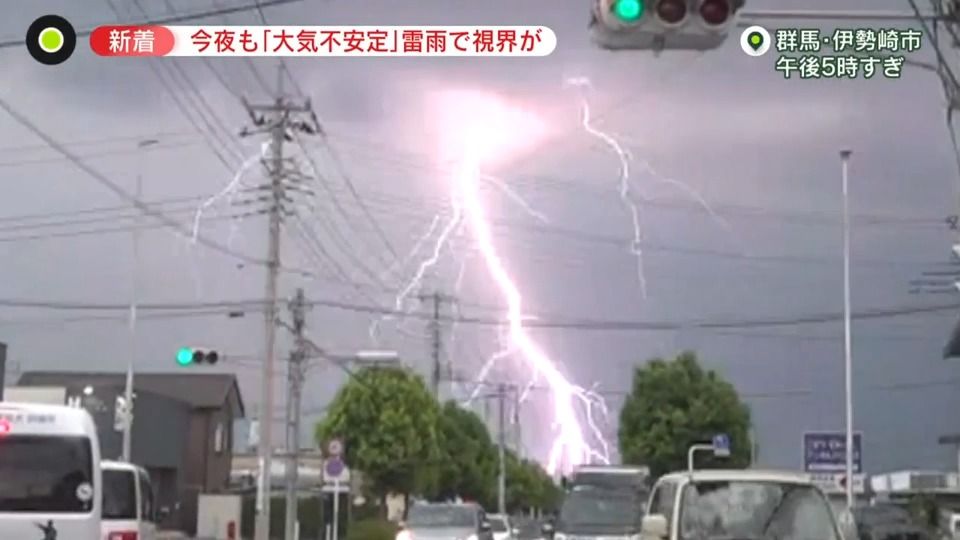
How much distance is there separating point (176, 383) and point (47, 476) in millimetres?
56950

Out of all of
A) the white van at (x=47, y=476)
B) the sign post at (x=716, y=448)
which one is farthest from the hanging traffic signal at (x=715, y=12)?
the sign post at (x=716, y=448)

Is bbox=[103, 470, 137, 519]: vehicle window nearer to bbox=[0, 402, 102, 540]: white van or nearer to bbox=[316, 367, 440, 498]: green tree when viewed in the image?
bbox=[0, 402, 102, 540]: white van

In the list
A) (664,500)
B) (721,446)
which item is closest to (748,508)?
(664,500)

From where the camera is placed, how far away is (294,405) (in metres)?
43.4

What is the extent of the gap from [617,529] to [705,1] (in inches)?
774

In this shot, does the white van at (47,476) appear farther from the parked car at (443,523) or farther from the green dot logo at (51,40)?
the parked car at (443,523)

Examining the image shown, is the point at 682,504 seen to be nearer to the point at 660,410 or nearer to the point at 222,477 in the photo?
the point at 660,410

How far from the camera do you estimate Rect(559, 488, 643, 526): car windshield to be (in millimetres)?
29953

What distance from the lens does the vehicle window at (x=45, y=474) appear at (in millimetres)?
15414

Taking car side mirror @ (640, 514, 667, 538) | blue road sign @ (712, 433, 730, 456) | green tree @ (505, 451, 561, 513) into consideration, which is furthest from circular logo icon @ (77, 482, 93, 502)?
green tree @ (505, 451, 561, 513)

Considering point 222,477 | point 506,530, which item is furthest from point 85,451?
point 222,477

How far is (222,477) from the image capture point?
7112 cm

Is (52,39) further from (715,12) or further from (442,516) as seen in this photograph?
(442,516)

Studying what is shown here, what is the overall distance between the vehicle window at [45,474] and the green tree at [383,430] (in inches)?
1507
